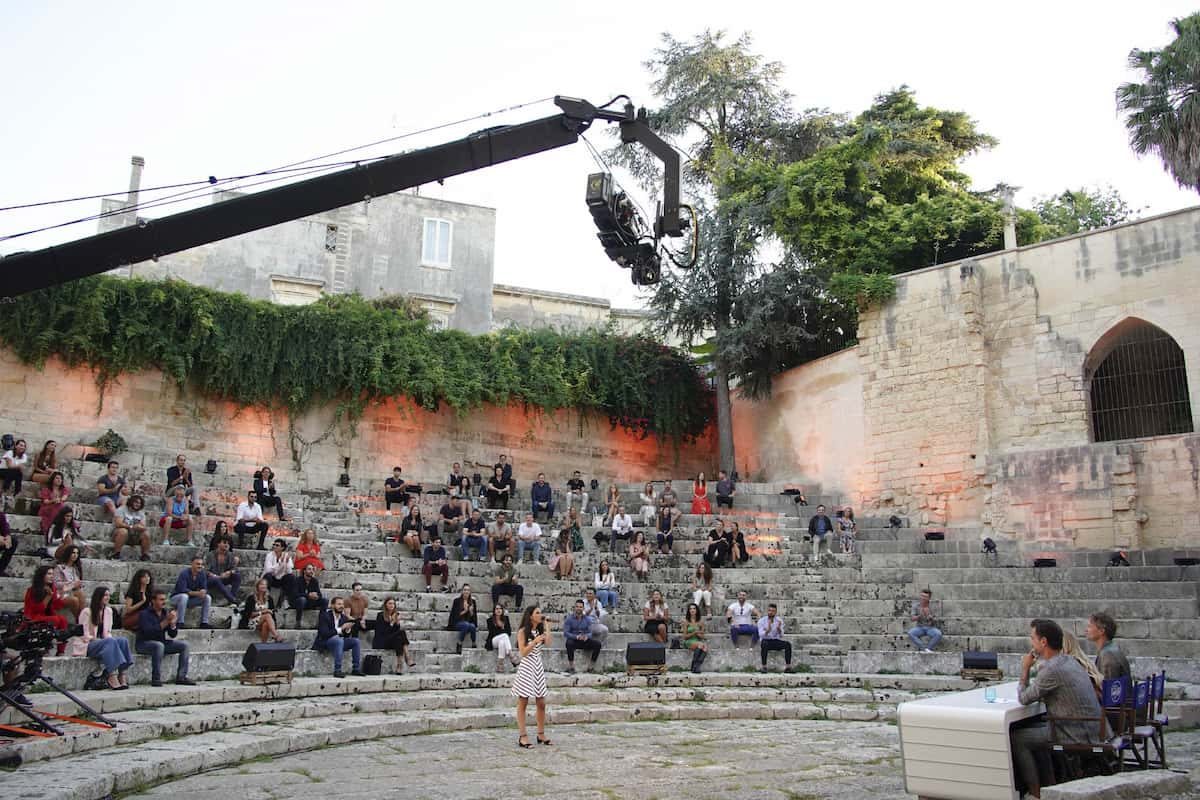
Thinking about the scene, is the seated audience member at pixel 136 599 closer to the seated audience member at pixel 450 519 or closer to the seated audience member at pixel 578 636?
the seated audience member at pixel 578 636

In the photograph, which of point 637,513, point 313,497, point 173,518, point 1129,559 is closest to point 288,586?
point 173,518

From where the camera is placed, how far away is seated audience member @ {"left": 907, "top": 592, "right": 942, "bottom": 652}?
1362cm

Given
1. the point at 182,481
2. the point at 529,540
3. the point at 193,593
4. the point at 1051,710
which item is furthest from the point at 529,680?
the point at 182,481

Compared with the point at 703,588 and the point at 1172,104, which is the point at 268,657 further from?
the point at 1172,104

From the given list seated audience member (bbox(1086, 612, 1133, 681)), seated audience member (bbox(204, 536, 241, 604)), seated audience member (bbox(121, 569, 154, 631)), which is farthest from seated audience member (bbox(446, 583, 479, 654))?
seated audience member (bbox(1086, 612, 1133, 681))

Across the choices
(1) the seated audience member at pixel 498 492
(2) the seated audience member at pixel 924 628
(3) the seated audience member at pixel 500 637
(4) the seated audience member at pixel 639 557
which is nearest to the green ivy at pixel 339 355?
(1) the seated audience member at pixel 498 492

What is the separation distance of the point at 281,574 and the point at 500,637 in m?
2.76

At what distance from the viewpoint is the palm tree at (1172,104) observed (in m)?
16.3

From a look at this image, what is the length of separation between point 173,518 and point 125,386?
20.4ft

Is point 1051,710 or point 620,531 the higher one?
point 620,531

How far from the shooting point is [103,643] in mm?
9203

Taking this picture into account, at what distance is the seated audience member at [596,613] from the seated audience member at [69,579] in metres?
5.78

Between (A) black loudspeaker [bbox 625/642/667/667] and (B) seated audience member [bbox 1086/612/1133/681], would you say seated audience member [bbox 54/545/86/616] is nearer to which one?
(A) black loudspeaker [bbox 625/642/667/667]

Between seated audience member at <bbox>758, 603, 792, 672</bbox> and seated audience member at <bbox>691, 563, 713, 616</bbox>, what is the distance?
3.34 feet
